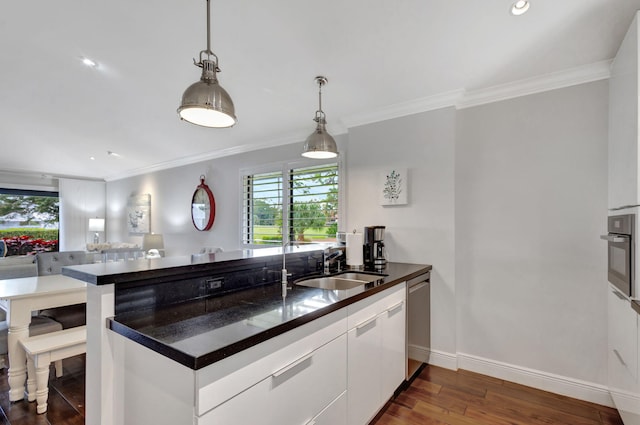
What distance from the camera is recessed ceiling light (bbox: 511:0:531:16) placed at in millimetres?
1809

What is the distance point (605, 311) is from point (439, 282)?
1127 millimetres

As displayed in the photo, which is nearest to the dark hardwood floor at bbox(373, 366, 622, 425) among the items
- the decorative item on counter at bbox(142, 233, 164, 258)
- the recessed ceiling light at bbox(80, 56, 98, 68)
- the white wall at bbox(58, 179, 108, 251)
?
the recessed ceiling light at bbox(80, 56, 98, 68)

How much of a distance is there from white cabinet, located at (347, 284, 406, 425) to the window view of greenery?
24.8ft

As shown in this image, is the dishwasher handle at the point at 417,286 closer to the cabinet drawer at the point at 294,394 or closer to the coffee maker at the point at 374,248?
the coffee maker at the point at 374,248

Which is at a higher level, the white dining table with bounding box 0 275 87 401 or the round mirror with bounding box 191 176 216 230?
the round mirror with bounding box 191 176 216 230

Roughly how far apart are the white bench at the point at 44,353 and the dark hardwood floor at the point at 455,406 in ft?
0.35

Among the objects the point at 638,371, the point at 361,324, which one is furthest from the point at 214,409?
the point at 638,371

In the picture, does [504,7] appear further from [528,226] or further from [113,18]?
[113,18]

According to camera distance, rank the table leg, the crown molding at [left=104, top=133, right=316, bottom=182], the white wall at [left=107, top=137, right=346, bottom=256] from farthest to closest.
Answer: the white wall at [left=107, top=137, right=346, bottom=256] → the crown molding at [left=104, top=133, right=316, bottom=182] → the table leg

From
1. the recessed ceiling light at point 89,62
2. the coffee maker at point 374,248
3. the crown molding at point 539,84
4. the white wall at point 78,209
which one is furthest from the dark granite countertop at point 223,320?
the white wall at point 78,209

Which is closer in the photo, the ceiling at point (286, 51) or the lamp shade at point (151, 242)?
the ceiling at point (286, 51)

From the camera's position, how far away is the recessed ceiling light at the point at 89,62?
296cm

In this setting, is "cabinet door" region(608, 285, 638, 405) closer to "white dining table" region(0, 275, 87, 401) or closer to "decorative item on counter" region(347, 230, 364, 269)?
"decorative item on counter" region(347, 230, 364, 269)

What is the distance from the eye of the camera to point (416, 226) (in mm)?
2910
